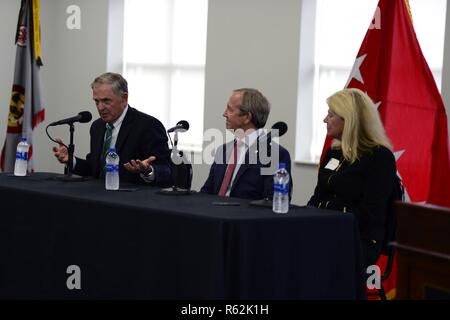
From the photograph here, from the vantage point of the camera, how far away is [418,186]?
4.36 meters

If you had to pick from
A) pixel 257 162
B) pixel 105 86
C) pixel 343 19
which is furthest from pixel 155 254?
pixel 343 19

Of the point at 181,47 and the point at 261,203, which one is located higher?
the point at 181,47

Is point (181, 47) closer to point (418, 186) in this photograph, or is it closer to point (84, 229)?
point (418, 186)

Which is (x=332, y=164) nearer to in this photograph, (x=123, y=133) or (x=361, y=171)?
(x=361, y=171)

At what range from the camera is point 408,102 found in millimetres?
4383

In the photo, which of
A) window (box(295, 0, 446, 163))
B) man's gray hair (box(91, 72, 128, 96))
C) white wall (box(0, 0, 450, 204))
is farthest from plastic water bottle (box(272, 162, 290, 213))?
window (box(295, 0, 446, 163))

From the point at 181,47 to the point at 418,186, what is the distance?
10.7ft

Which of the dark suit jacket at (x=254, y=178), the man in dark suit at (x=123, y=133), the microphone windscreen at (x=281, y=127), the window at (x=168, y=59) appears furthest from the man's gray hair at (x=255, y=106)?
the window at (x=168, y=59)

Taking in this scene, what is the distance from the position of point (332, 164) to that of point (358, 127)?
244mm

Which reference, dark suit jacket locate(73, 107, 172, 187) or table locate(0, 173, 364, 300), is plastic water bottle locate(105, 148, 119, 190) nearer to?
table locate(0, 173, 364, 300)

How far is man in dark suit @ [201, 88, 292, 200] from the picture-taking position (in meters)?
3.63

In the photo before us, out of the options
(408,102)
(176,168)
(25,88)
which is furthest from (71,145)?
(25,88)

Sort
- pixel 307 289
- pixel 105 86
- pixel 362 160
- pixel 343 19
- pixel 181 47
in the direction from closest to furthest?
pixel 307 289 < pixel 362 160 < pixel 105 86 < pixel 343 19 < pixel 181 47
